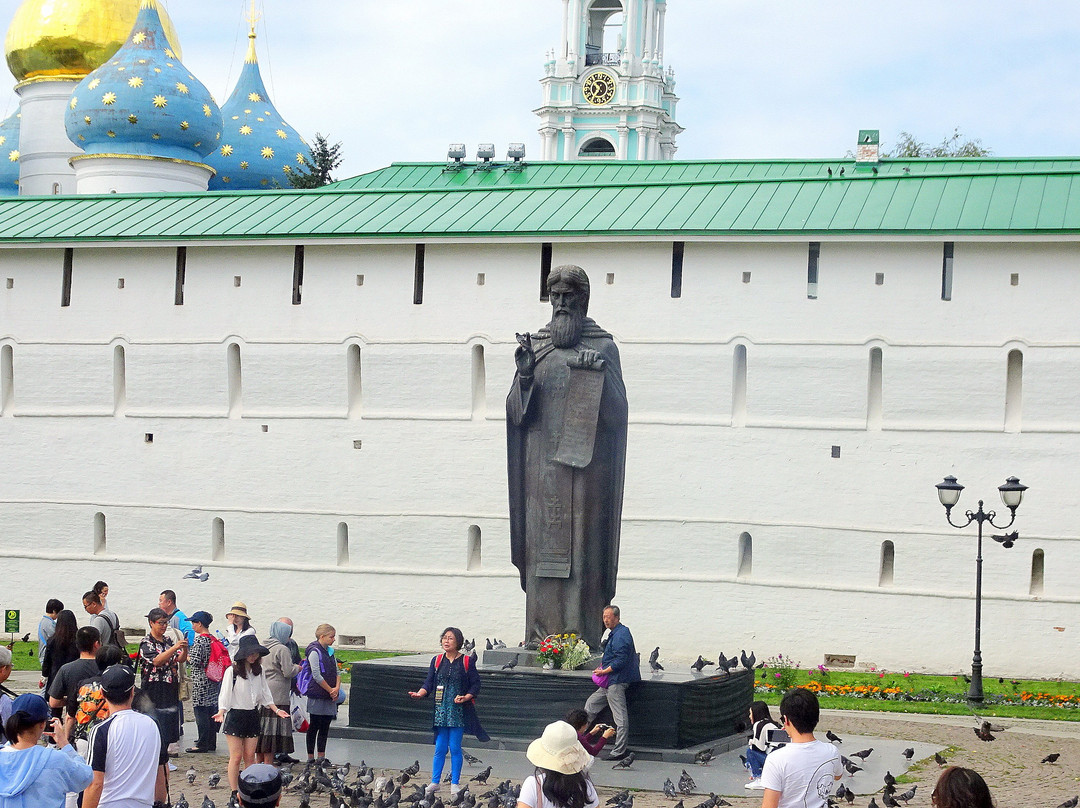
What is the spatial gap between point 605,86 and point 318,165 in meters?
23.7

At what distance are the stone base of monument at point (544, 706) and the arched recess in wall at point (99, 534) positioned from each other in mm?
13483

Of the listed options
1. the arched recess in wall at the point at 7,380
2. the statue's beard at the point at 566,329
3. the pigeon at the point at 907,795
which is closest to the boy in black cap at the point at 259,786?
the pigeon at the point at 907,795

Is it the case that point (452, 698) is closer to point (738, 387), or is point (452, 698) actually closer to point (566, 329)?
point (566, 329)

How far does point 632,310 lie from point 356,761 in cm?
1235

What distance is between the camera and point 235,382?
24797 mm

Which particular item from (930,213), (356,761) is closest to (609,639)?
(356,761)

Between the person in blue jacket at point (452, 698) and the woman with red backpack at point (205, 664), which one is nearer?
the person in blue jacket at point (452, 698)

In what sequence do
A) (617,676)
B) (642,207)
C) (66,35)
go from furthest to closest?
(66,35) < (642,207) < (617,676)

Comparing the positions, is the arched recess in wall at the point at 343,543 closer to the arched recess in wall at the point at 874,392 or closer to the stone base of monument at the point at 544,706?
the arched recess in wall at the point at 874,392

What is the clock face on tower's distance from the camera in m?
→ 58.1

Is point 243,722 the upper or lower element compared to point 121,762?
lower

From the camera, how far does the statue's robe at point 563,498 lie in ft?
39.2

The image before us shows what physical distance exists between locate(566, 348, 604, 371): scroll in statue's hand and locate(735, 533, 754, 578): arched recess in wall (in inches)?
432

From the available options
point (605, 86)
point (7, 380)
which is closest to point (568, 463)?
point (7, 380)
